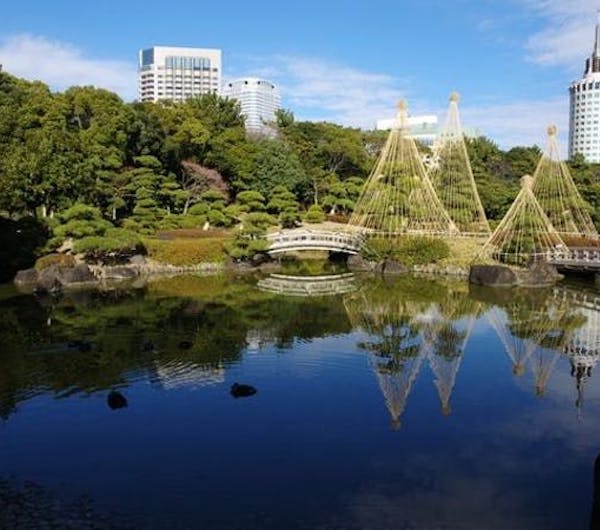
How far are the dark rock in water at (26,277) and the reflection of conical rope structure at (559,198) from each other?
104ft

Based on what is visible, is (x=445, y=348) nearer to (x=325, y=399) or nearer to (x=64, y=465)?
(x=325, y=399)

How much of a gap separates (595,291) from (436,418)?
2056cm

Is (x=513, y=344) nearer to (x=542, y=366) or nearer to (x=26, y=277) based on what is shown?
(x=542, y=366)

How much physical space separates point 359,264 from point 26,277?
1904cm

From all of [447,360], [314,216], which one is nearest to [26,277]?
[447,360]

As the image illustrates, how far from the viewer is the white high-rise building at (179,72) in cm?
14962

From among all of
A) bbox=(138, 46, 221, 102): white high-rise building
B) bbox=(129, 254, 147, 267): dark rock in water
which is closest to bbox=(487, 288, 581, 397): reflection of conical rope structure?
bbox=(129, 254, 147, 267): dark rock in water

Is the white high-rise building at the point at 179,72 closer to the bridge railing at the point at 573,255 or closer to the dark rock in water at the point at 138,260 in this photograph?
the dark rock in water at the point at 138,260

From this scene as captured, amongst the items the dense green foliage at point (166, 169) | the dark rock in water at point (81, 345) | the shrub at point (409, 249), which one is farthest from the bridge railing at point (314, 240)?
the dark rock in water at point (81, 345)

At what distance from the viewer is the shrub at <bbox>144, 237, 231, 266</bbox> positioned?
123 feet

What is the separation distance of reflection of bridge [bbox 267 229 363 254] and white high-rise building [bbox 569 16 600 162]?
10747cm

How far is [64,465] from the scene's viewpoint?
1141cm

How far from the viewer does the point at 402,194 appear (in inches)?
1625

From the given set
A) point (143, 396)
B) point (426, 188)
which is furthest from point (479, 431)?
point (426, 188)
